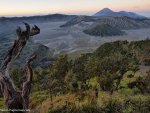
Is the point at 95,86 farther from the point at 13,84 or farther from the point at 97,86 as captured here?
the point at 13,84

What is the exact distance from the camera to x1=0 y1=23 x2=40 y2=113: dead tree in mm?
10078

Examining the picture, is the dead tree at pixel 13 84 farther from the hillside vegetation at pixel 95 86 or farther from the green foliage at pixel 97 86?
the green foliage at pixel 97 86

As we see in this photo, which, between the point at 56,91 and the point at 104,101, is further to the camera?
the point at 56,91

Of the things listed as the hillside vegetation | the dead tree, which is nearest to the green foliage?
the hillside vegetation

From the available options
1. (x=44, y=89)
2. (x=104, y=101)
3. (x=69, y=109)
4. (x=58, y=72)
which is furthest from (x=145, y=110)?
(x=44, y=89)

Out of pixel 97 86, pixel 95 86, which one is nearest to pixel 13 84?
pixel 95 86

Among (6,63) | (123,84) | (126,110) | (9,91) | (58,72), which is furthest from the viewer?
(123,84)

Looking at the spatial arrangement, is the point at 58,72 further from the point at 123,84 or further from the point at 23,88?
the point at 23,88

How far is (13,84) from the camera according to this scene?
10383 millimetres

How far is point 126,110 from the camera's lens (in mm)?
20141

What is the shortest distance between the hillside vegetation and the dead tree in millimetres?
9867

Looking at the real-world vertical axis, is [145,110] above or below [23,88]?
below

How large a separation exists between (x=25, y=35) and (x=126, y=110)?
11.4m

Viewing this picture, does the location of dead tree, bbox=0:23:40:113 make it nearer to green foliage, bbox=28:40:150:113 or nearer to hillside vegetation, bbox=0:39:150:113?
hillside vegetation, bbox=0:39:150:113
